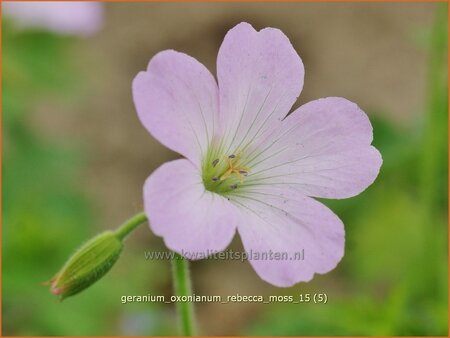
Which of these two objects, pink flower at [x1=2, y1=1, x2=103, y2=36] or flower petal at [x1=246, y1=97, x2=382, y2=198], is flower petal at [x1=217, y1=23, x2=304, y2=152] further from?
pink flower at [x1=2, y1=1, x2=103, y2=36]

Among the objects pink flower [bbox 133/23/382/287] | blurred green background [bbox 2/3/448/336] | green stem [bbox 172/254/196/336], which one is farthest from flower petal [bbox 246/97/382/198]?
blurred green background [bbox 2/3/448/336]

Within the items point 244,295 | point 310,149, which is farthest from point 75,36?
point 310,149

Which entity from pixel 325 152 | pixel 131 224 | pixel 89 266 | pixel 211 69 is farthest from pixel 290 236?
pixel 211 69

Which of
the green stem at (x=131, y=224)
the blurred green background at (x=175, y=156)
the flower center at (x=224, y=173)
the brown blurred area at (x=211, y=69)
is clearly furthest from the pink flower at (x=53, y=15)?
the green stem at (x=131, y=224)

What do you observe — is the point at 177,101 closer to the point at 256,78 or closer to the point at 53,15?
the point at 256,78

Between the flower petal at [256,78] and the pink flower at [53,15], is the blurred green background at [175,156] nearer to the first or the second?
the pink flower at [53,15]

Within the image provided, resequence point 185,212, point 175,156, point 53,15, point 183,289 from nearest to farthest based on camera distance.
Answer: point 185,212 → point 183,289 → point 53,15 → point 175,156

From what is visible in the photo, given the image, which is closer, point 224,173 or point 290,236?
point 290,236
